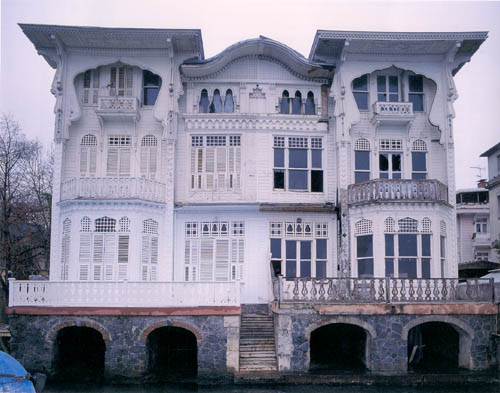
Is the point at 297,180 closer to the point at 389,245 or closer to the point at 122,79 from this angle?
the point at 389,245

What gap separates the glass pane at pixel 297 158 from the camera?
75.6 feet

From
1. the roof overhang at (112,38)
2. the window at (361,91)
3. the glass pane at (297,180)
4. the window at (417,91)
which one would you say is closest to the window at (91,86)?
the roof overhang at (112,38)

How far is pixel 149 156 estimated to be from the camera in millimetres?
22562

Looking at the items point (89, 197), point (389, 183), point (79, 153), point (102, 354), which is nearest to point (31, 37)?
point (79, 153)

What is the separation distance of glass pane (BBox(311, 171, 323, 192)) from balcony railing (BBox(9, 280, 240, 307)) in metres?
7.02

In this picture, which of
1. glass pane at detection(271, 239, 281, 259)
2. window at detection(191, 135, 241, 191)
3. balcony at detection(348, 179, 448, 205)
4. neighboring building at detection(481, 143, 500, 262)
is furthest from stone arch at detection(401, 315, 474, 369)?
neighboring building at detection(481, 143, 500, 262)

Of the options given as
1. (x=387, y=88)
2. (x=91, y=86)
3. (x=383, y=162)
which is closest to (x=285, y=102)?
(x=387, y=88)

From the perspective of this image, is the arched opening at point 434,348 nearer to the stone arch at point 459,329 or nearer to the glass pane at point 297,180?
the stone arch at point 459,329

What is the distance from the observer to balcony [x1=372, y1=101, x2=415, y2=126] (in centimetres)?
2227

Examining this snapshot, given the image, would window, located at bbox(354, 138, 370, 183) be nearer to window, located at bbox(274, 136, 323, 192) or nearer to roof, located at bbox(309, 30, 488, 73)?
window, located at bbox(274, 136, 323, 192)

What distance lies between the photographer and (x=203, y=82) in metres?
23.1

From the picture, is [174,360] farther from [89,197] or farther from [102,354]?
[89,197]

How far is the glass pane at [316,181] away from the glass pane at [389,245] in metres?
3.77

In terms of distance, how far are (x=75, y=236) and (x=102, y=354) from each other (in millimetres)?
4857
